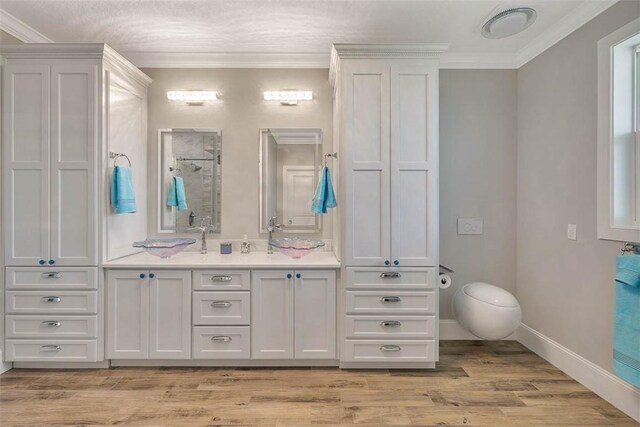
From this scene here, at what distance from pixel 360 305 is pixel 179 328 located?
1362 millimetres

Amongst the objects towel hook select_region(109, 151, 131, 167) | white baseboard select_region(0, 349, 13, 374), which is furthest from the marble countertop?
white baseboard select_region(0, 349, 13, 374)

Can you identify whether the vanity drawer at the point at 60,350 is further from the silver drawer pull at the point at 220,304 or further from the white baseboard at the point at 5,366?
the silver drawer pull at the point at 220,304

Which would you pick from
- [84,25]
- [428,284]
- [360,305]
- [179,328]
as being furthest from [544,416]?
[84,25]

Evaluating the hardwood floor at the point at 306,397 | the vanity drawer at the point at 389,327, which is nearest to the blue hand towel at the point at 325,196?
the vanity drawer at the point at 389,327

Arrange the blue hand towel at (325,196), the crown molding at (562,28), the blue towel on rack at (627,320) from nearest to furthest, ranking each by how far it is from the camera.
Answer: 1. the blue towel on rack at (627,320)
2. the crown molding at (562,28)
3. the blue hand towel at (325,196)

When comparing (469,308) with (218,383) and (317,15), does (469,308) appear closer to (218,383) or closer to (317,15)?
(218,383)

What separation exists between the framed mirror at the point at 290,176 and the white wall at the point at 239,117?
0.07 metres

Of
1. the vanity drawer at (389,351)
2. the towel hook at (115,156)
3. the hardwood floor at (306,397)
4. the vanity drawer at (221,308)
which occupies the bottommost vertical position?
the hardwood floor at (306,397)

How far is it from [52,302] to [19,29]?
210 cm

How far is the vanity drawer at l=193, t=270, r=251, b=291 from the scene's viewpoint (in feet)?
8.46

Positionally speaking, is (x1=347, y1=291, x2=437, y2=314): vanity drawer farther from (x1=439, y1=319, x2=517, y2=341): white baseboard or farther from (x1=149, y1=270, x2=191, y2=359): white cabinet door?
(x1=149, y1=270, x2=191, y2=359): white cabinet door

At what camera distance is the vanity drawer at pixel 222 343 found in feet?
8.45

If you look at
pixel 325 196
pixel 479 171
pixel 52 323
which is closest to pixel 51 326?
pixel 52 323

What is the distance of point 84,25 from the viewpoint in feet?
8.76
